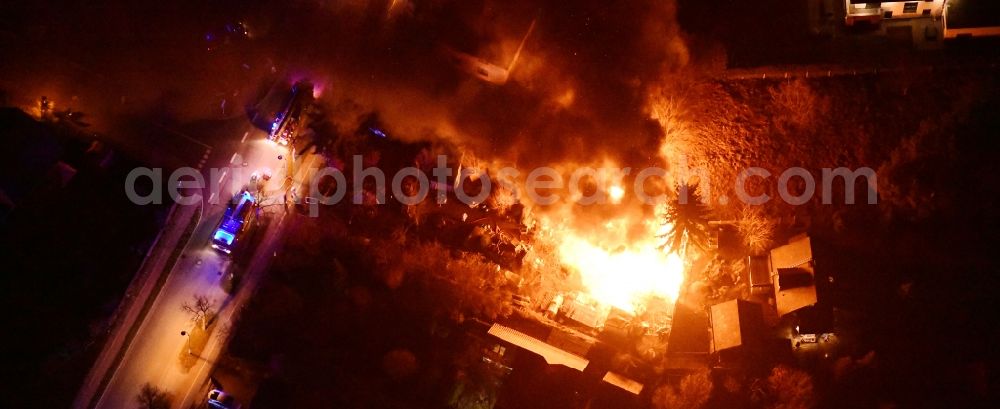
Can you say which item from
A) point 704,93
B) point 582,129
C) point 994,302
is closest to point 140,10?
point 582,129

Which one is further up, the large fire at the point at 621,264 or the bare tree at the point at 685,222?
the bare tree at the point at 685,222

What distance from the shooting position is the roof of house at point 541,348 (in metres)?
22.8

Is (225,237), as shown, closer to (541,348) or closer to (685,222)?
(541,348)

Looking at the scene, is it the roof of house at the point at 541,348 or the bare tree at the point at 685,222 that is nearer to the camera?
the bare tree at the point at 685,222

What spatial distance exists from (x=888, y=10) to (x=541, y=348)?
17.7 meters

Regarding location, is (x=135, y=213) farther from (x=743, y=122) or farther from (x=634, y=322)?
(x=743, y=122)

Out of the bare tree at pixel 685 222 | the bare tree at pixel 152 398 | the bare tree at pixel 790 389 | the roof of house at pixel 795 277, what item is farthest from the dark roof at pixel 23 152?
the bare tree at pixel 790 389

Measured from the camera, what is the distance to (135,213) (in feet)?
87.6

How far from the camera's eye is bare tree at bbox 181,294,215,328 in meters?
25.5

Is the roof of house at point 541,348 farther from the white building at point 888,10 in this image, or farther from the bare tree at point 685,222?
the white building at point 888,10

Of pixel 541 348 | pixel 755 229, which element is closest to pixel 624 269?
pixel 541 348

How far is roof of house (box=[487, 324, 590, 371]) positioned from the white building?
1614cm

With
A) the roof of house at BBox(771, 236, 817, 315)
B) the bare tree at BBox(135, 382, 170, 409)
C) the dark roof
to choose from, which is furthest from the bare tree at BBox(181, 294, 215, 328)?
the roof of house at BBox(771, 236, 817, 315)

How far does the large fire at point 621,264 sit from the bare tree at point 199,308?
1405 cm
